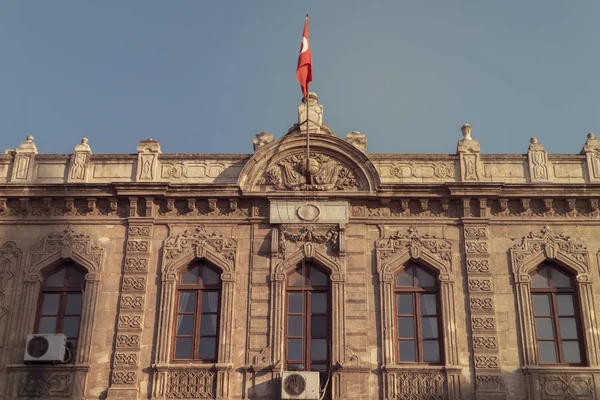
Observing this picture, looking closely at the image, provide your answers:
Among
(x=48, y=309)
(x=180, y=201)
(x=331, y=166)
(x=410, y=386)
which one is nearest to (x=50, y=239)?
(x=48, y=309)

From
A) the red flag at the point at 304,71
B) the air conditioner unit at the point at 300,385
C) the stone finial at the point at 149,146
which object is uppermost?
the red flag at the point at 304,71

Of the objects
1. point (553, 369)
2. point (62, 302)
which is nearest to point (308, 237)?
point (62, 302)

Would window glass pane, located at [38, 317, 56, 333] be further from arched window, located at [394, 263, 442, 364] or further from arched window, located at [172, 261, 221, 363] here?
Answer: arched window, located at [394, 263, 442, 364]

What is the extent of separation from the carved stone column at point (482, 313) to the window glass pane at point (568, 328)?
5.00ft

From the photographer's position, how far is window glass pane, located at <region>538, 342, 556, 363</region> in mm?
18203

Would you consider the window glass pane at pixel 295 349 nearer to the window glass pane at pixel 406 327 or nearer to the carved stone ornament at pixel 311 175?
the window glass pane at pixel 406 327

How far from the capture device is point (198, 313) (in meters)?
18.8

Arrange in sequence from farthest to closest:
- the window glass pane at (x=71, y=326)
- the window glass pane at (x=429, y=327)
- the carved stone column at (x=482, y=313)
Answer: the window glass pane at (x=71, y=326), the window glass pane at (x=429, y=327), the carved stone column at (x=482, y=313)

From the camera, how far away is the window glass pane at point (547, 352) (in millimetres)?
18203

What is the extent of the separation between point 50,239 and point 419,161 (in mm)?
8875

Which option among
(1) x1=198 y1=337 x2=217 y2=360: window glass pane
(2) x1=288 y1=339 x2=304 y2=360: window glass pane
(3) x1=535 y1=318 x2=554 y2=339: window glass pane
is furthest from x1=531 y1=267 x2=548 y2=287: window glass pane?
(1) x1=198 y1=337 x2=217 y2=360: window glass pane

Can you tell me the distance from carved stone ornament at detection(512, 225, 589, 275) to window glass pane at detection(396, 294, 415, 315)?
247cm

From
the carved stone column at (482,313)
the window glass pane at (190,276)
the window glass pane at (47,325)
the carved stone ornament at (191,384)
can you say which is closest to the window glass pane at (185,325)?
the window glass pane at (190,276)

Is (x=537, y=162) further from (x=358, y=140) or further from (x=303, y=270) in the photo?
(x=303, y=270)
